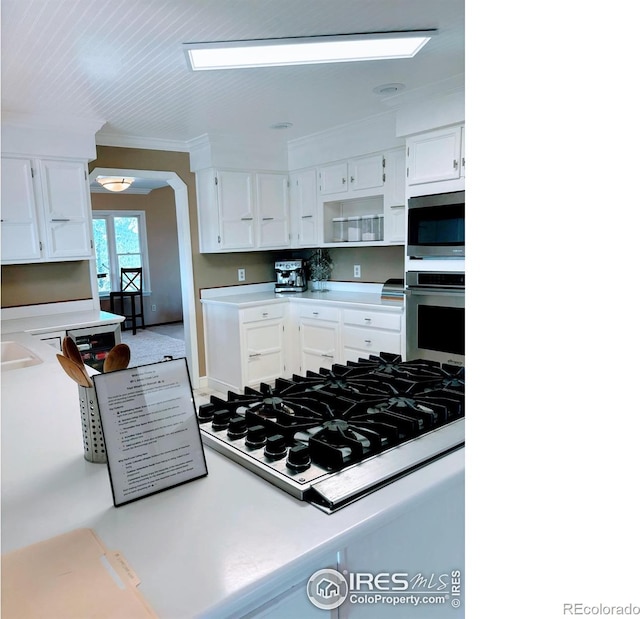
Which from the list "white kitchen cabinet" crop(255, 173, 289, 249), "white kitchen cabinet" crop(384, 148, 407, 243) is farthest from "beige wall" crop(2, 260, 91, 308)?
"white kitchen cabinet" crop(384, 148, 407, 243)

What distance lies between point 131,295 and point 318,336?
4941mm

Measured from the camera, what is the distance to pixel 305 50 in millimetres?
2324

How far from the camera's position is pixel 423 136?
321 centimetres

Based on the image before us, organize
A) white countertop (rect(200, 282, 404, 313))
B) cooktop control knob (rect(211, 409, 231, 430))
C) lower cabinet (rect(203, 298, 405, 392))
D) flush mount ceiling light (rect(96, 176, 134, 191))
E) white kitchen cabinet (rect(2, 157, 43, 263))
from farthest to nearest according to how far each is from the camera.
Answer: flush mount ceiling light (rect(96, 176, 134, 191)) < white countertop (rect(200, 282, 404, 313)) < lower cabinet (rect(203, 298, 405, 392)) < white kitchen cabinet (rect(2, 157, 43, 263)) < cooktop control knob (rect(211, 409, 231, 430))

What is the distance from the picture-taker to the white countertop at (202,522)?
25.1 inches

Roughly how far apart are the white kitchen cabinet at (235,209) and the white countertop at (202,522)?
3.53 metres

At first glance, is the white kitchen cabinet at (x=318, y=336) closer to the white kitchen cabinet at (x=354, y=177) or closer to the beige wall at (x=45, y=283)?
the white kitchen cabinet at (x=354, y=177)

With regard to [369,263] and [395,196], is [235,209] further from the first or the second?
[395,196]

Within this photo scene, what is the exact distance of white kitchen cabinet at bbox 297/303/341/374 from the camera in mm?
4031

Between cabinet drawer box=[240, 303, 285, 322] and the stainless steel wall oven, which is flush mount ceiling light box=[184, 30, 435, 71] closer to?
the stainless steel wall oven

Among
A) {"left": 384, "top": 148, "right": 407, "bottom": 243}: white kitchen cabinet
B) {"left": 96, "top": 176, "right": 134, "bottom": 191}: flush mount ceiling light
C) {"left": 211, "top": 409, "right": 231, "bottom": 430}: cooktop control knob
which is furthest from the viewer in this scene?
{"left": 96, "top": 176, "right": 134, "bottom": 191}: flush mount ceiling light

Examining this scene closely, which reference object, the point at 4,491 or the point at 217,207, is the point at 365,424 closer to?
the point at 4,491

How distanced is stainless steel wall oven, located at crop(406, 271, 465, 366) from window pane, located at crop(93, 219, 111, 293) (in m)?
6.47
